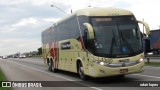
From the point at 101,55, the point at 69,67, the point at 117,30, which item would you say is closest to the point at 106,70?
the point at 101,55

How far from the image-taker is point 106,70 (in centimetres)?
1605

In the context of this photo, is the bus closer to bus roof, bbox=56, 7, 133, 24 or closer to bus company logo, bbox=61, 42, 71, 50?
bus roof, bbox=56, 7, 133, 24

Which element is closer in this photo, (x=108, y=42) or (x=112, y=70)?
(x=112, y=70)

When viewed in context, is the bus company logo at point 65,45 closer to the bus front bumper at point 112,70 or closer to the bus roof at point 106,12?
the bus roof at point 106,12

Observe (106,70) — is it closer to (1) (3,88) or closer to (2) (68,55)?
(1) (3,88)

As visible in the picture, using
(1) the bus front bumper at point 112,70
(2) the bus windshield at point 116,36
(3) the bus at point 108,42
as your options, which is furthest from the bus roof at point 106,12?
(1) the bus front bumper at point 112,70

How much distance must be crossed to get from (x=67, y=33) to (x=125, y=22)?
5.19m

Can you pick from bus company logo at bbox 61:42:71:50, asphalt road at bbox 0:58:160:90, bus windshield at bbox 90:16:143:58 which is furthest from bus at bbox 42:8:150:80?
bus company logo at bbox 61:42:71:50

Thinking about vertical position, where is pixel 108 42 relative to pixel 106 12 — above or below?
below

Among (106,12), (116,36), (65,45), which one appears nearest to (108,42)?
(116,36)

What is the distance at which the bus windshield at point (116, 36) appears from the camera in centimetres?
1628

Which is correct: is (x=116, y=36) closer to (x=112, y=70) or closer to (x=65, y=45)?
(x=112, y=70)

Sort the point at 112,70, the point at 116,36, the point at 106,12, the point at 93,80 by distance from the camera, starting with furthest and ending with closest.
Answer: the point at 93,80 → the point at 106,12 → the point at 116,36 → the point at 112,70

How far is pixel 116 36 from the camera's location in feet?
54.1
